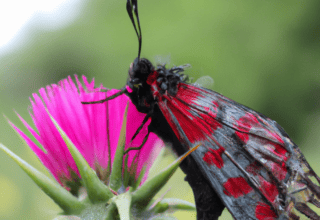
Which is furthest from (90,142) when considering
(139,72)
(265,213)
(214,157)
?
(265,213)

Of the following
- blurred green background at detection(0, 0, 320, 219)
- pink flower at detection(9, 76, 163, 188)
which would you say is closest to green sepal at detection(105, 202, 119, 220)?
pink flower at detection(9, 76, 163, 188)

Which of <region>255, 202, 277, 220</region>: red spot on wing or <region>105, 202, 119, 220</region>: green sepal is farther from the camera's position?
<region>105, 202, 119, 220</region>: green sepal

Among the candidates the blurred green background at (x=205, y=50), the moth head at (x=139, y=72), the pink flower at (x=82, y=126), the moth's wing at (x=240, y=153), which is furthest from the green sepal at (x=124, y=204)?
the blurred green background at (x=205, y=50)

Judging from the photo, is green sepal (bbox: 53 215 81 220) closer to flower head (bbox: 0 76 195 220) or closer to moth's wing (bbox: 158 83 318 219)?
flower head (bbox: 0 76 195 220)

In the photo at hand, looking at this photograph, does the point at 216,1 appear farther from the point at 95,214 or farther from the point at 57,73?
the point at 95,214

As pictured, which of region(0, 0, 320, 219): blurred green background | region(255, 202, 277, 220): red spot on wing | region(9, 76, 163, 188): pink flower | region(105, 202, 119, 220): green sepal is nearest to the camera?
region(255, 202, 277, 220): red spot on wing

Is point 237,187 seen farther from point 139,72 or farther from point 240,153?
point 139,72

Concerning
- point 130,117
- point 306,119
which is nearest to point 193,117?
point 130,117
